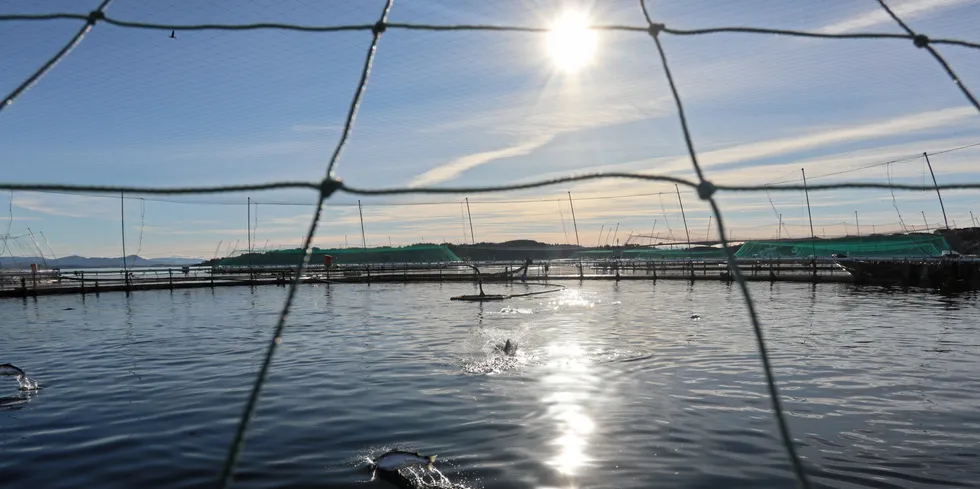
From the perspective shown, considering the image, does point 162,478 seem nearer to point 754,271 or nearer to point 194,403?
point 194,403

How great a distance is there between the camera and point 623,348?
1462 cm

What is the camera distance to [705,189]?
2.99 meters

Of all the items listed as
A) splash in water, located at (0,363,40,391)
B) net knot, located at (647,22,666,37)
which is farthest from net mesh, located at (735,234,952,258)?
net knot, located at (647,22,666,37)

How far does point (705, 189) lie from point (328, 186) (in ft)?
5.74

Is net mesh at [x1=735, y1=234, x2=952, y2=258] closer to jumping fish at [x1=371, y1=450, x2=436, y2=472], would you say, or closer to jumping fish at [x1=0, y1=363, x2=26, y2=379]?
jumping fish at [x1=371, y1=450, x2=436, y2=472]

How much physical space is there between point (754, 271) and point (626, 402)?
4335 centimetres

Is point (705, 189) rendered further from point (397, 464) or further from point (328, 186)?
point (397, 464)

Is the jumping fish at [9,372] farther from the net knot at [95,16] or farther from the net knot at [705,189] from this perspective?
the net knot at [705,189]

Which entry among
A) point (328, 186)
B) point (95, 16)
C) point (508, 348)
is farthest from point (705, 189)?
point (508, 348)

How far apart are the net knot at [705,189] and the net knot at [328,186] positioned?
1.68 m

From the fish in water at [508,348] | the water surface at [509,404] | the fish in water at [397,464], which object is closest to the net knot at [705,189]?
the water surface at [509,404]

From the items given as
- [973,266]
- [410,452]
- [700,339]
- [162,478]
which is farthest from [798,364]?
[973,266]

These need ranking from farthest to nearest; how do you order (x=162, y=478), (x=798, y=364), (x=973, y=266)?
(x=973, y=266) → (x=798, y=364) → (x=162, y=478)

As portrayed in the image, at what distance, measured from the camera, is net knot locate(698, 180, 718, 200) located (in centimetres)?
298
